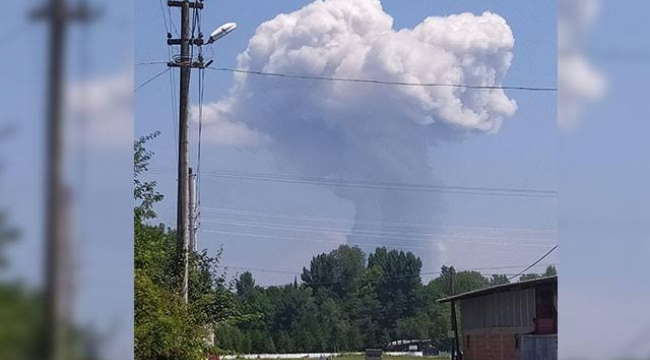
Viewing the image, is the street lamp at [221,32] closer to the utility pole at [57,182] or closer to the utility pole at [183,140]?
the utility pole at [183,140]

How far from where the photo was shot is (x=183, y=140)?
9695mm

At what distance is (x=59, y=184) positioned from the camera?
183cm

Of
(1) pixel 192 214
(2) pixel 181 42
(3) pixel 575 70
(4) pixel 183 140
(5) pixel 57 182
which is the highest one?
(2) pixel 181 42

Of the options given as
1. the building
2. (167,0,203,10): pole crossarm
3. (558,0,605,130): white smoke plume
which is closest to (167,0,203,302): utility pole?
(167,0,203,10): pole crossarm

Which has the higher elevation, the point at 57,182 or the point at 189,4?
the point at 189,4

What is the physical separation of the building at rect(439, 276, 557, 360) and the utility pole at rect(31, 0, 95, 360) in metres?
9.49

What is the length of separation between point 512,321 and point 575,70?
423 inches

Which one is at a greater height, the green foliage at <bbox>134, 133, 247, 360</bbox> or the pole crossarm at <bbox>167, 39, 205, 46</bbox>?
the pole crossarm at <bbox>167, 39, 205, 46</bbox>

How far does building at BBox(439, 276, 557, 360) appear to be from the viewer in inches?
472

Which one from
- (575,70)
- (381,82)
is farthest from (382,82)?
(575,70)

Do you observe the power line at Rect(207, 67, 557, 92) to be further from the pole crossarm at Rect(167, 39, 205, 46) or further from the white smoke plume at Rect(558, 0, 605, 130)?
the white smoke plume at Rect(558, 0, 605, 130)

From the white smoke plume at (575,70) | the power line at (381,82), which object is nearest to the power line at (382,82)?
the power line at (381,82)

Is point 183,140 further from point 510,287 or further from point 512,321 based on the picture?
point 512,321

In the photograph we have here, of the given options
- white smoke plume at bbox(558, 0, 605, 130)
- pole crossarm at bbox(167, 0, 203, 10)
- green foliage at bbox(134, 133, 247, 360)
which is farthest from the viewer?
pole crossarm at bbox(167, 0, 203, 10)
